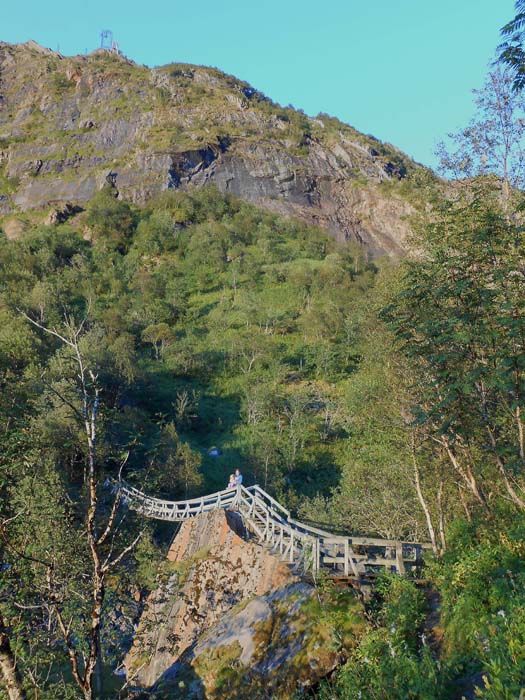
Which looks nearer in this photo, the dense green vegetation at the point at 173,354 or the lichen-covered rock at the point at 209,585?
the lichen-covered rock at the point at 209,585

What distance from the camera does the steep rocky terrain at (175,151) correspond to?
78938mm

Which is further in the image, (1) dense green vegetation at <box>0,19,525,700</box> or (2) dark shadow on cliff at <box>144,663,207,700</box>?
(2) dark shadow on cliff at <box>144,663,207,700</box>

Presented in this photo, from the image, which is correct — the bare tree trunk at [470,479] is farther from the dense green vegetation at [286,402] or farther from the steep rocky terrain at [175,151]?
the steep rocky terrain at [175,151]

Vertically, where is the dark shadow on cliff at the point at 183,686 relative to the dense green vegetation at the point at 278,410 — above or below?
below

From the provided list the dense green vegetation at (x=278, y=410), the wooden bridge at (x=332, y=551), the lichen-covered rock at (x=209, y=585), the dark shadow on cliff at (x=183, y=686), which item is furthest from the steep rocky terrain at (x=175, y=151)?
the dark shadow on cliff at (x=183, y=686)

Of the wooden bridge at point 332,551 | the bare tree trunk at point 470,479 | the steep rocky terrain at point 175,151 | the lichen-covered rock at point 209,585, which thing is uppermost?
the steep rocky terrain at point 175,151

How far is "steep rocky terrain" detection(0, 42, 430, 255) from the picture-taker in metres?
78.9

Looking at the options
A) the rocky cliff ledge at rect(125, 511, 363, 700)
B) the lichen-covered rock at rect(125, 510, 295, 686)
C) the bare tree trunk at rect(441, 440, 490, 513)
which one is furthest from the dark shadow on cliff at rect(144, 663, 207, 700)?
the bare tree trunk at rect(441, 440, 490, 513)

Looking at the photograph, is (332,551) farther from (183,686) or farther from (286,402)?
(286,402)

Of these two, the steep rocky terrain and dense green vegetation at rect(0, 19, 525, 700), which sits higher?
the steep rocky terrain

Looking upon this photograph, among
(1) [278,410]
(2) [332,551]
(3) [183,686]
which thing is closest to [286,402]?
(1) [278,410]

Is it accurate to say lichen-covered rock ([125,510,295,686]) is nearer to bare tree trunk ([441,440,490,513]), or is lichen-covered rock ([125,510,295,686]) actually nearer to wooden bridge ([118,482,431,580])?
wooden bridge ([118,482,431,580])

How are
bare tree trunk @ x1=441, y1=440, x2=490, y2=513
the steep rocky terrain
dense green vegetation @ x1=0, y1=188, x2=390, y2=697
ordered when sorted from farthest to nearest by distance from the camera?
the steep rocky terrain
dense green vegetation @ x1=0, y1=188, x2=390, y2=697
bare tree trunk @ x1=441, y1=440, x2=490, y2=513

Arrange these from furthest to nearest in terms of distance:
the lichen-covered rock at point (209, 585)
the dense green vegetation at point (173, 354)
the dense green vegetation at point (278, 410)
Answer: the dense green vegetation at point (173, 354) < the lichen-covered rock at point (209, 585) < the dense green vegetation at point (278, 410)
